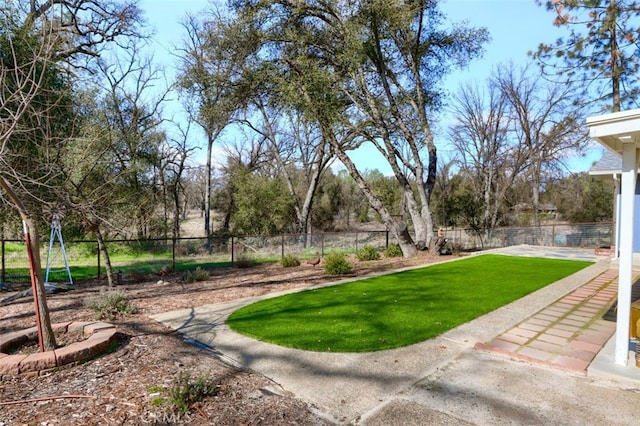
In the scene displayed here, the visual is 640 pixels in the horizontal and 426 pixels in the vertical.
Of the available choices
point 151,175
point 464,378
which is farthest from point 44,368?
point 151,175

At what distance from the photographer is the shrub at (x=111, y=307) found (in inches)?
209

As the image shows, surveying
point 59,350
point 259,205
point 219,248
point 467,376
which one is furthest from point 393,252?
point 59,350

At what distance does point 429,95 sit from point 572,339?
41.8 feet

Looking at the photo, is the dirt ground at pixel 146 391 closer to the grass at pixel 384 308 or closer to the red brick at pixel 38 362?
the red brick at pixel 38 362

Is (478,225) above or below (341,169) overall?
below

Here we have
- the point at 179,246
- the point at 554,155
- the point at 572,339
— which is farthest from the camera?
the point at 554,155

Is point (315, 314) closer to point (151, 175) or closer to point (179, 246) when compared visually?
point (179, 246)

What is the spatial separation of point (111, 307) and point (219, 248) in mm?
10296

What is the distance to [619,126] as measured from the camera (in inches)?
136

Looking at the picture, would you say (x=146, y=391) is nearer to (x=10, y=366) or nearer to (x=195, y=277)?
(x=10, y=366)

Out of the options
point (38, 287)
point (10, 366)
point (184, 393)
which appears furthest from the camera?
point (38, 287)

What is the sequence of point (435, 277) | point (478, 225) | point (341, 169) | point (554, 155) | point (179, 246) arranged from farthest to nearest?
1. point (341, 169)
2. point (478, 225)
3. point (554, 155)
4. point (179, 246)
5. point (435, 277)

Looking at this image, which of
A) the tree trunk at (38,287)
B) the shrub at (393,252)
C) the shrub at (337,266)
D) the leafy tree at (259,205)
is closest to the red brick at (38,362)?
the tree trunk at (38,287)

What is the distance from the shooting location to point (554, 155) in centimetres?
2386
